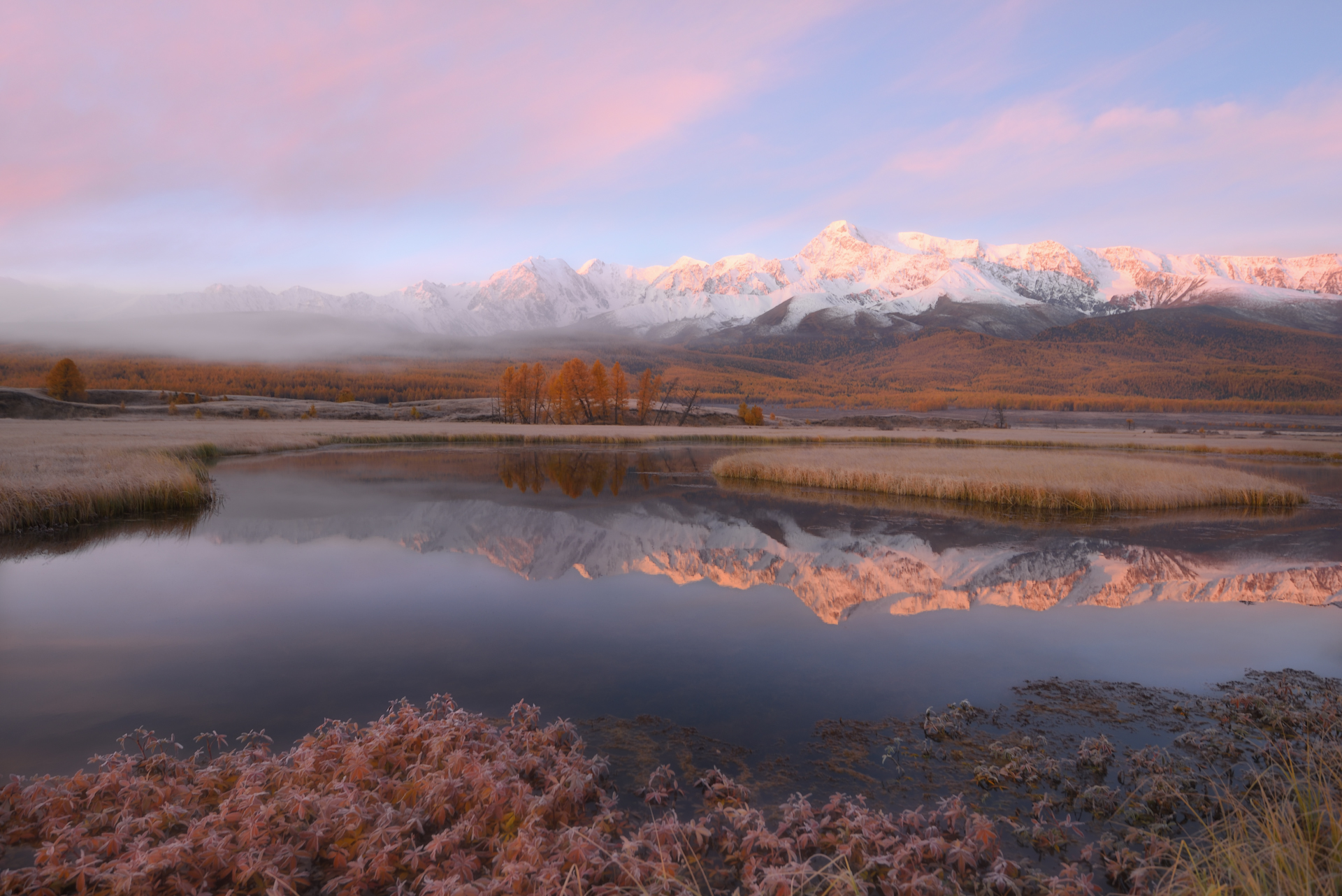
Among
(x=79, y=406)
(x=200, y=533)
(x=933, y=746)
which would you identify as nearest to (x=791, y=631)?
(x=933, y=746)

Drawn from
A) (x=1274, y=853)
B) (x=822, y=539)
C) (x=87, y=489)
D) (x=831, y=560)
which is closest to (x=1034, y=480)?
(x=822, y=539)

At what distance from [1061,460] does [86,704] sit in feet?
137

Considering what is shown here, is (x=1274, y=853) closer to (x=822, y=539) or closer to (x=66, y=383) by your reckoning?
(x=822, y=539)

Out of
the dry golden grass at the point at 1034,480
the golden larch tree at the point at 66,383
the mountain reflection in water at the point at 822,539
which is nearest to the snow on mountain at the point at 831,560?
the mountain reflection in water at the point at 822,539

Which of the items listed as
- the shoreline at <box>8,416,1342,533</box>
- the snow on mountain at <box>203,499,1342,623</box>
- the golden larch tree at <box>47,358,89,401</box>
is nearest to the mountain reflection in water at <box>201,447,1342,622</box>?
the snow on mountain at <box>203,499,1342,623</box>

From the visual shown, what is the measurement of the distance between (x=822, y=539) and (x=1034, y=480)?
14.7 m

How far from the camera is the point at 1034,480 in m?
28.0

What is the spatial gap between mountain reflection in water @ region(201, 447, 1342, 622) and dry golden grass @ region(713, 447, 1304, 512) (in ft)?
6.12

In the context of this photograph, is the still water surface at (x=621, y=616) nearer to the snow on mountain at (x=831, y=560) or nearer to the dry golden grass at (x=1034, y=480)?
the snow on mountain at (x=831, y=560)

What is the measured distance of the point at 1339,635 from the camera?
1058 cm

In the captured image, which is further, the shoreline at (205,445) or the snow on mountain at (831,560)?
the shoreline at (205,445)

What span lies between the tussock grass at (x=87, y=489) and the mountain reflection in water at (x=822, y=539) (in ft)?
6.02

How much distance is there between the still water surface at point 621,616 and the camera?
7746 millimetres

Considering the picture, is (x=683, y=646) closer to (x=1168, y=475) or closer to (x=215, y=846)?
(x=215, y=846)
